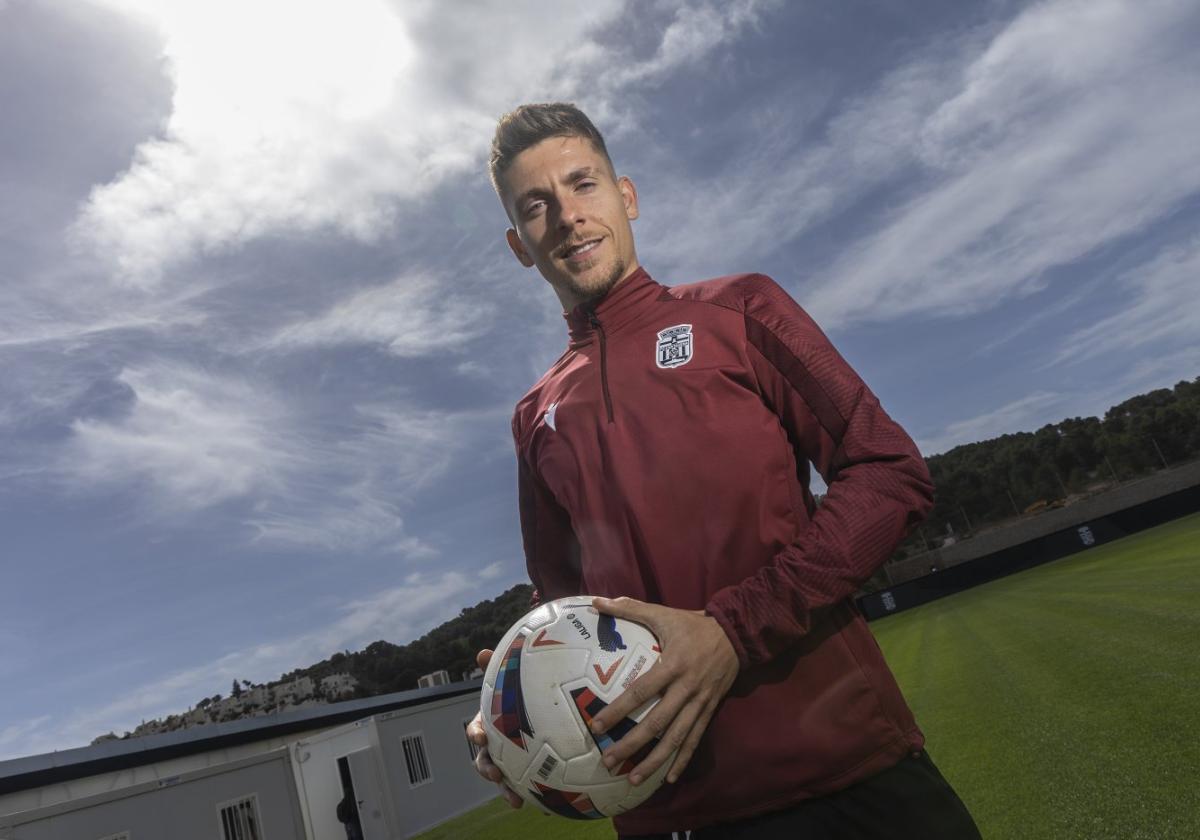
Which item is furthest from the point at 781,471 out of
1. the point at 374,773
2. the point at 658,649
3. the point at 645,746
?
the point at 374,773

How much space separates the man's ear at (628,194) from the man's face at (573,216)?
0.10 metres

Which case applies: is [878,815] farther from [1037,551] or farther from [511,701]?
[1037,551]

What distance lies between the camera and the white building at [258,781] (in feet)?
38.7

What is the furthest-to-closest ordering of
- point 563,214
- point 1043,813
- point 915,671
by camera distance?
point 915,671
point 1043,813
point 563,214

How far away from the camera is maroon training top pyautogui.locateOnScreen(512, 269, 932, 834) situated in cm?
144

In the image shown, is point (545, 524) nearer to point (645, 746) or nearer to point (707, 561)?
point (707, 561)

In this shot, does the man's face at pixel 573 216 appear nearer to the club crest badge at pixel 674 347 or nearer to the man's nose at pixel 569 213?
the man's nose at pixel 569 213

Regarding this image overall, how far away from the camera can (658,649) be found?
4.91 ft

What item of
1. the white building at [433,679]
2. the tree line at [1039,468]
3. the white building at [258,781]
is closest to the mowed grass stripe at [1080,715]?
the white building at [258,781]

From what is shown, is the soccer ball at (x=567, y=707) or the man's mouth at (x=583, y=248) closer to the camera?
the soccer ball at (x=567, y=707)

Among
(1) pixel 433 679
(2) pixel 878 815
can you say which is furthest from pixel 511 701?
(1) pixel 433 679

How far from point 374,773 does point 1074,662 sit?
609 inches

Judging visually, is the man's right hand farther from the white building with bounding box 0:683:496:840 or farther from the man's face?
the white building with bounding box 0:683:496:840

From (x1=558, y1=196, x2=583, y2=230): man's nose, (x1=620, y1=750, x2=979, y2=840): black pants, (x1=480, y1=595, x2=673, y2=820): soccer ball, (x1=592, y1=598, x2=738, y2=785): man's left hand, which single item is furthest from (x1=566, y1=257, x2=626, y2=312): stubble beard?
(x1=620, y1=750, x2=979, y2=840): black pants
